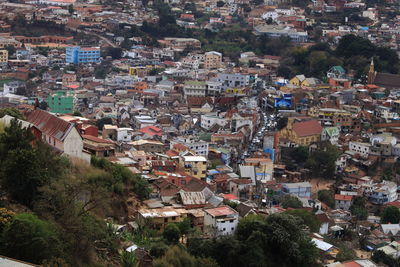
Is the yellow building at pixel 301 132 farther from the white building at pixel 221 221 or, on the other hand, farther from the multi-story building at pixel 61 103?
the white building at pixel 221 221

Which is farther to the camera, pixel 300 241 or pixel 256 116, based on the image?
pixel 256 116

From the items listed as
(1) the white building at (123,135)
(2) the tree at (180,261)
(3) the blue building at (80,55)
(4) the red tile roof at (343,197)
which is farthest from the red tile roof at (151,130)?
(3) the blue building at (80,55)

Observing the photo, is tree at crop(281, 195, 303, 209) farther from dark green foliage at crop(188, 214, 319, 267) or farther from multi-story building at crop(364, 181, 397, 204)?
dark green foliage at crop(188, 214, 319, 267)

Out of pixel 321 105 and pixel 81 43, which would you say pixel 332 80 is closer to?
pixel 321 105

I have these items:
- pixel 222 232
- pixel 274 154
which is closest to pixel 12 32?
pixel 274 154

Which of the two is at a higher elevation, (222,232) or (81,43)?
(222,232)

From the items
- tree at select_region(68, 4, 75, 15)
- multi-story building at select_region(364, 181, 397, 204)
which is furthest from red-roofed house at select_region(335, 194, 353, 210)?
tree at select_region(68, 4, 75, 15)
